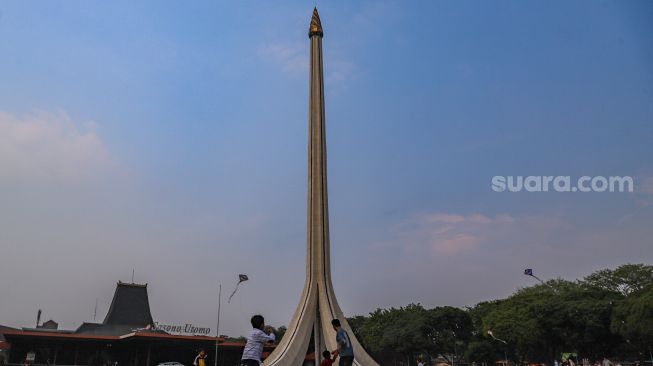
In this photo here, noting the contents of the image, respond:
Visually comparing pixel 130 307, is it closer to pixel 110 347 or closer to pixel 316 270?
pixel 110 347

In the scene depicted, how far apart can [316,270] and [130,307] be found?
24545 mm

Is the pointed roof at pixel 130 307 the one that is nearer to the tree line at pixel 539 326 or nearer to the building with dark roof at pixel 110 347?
the building with dark roof at pixel 110 347

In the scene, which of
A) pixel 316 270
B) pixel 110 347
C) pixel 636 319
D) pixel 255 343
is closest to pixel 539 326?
pixel 636 319

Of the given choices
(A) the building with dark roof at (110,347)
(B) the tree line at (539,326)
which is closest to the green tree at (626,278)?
(B) the tree line at (539,326)

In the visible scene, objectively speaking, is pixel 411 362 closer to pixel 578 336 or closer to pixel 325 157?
pixel 578 336

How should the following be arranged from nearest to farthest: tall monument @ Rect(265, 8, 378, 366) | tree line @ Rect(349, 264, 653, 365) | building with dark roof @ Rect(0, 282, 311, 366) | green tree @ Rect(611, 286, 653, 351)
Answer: tall monument @ Rect(265, 8, 378, 366), green tree @ Rect(611, 286, 653, 351), tree line @ Rect(349, 264, 653, 365), building with dark roof @ Rect(0, 282, 311, 366)

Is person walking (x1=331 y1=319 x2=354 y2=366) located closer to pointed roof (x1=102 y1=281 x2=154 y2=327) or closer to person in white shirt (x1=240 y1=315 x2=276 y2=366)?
person in white shirt (x1=240 y1=315 x2=276 y2=366)

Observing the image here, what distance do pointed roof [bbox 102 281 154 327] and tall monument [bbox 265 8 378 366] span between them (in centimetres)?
2328

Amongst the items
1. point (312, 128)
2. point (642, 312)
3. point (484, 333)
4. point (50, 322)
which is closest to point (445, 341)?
point (484, 333)

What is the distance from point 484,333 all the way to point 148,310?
79.8ft

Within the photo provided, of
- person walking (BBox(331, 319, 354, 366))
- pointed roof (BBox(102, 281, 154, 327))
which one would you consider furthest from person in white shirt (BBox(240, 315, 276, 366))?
pointed roof (BBox(102, 281, 154, 327))

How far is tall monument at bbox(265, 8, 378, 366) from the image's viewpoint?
1852 centimetres

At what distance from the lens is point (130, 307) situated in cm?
4003

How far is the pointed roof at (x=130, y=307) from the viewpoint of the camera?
39.1 meters
